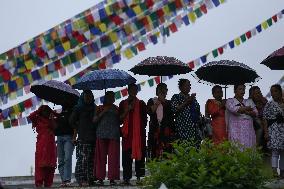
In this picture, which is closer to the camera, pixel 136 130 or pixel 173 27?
pixel 136 130

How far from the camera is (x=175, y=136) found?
1196cm

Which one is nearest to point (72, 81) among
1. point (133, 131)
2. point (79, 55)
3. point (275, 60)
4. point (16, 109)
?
point (79, 55)

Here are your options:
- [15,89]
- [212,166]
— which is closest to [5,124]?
[15,89]

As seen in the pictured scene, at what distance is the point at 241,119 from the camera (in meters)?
11.9

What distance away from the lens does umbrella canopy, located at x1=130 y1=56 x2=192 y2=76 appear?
12.4 metres

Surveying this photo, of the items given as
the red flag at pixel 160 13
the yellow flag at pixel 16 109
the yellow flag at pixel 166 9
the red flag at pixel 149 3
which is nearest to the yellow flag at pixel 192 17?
the yellow flag at pixel 166 9

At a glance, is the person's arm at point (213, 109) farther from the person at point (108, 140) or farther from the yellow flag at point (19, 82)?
Answer: the yellow flag at point (19, 82)

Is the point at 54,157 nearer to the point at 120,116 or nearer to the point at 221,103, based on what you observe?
the point at 120,116

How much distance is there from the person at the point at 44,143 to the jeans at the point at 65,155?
0.39ft

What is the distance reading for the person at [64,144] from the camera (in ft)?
40.6

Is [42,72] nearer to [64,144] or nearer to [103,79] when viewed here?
[64,144]

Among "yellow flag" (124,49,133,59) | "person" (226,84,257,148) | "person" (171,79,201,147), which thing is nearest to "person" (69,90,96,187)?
"person" (171,79,201,147)

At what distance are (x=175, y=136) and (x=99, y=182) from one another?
5.50 ft

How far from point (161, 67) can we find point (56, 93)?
2068 millimetres
